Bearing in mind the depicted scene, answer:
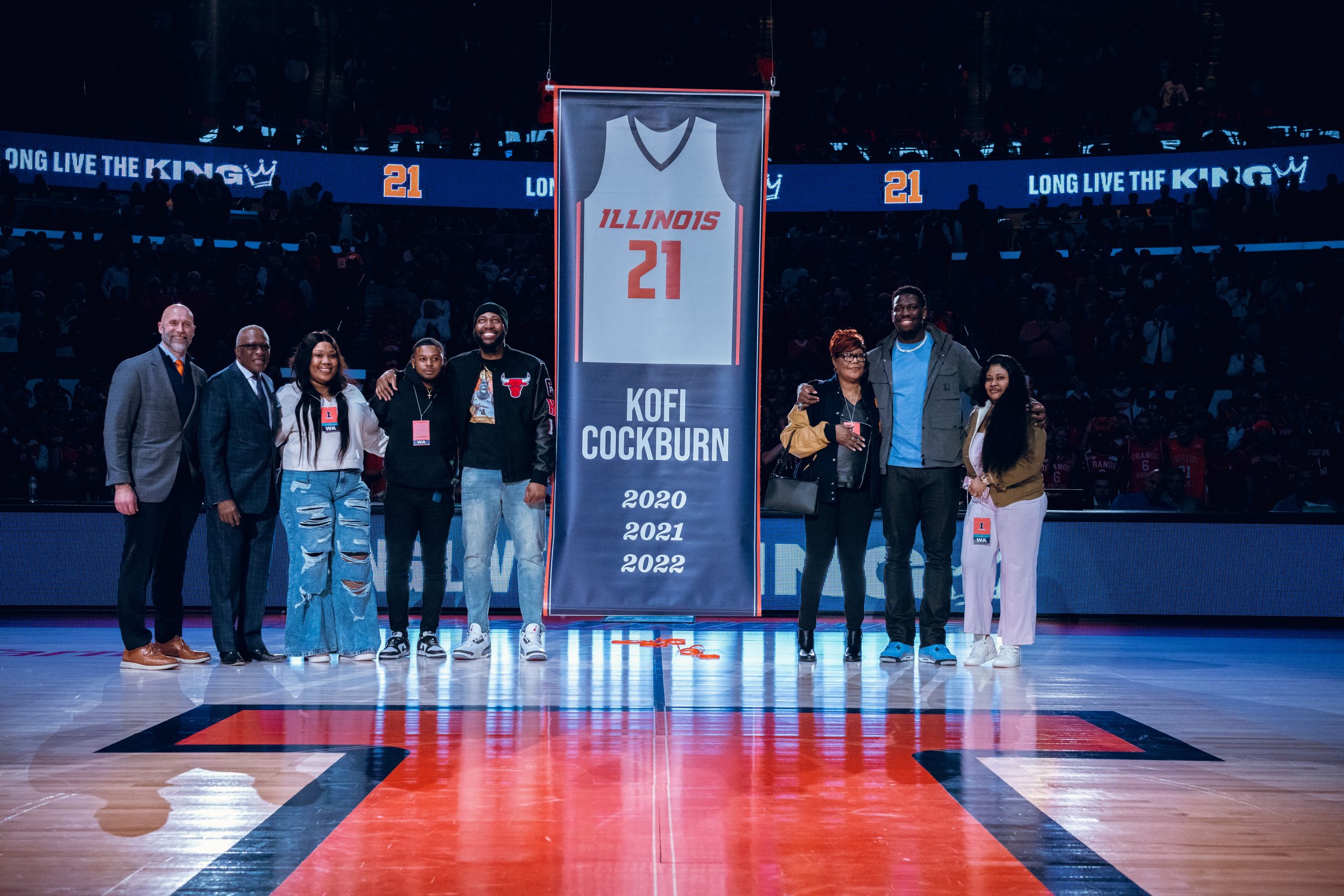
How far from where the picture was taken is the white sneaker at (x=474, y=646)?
19.2 ft

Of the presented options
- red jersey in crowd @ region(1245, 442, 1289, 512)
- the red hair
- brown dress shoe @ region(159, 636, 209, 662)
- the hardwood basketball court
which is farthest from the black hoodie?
red jersey in crowd @ region(1245, 442, 1289, 512)

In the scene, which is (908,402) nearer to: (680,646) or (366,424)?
(680,646)

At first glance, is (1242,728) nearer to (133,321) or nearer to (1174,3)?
(133,321)

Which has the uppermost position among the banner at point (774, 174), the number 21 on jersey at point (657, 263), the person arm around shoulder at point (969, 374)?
the banner at point (774, 174)

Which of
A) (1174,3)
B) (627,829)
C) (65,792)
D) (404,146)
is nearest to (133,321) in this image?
(404,146)

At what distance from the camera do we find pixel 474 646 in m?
5.91

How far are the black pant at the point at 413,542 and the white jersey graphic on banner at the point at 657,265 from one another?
1239 millimetres

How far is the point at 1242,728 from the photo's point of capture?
444 cm

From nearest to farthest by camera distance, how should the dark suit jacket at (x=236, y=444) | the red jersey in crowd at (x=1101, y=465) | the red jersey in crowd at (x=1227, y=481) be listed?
the dark suit jacket at (x=236, y=444)
the red jersey in crowd at (x=1227, y=481)
the red jersey in crowd at (x=1101, y=465)

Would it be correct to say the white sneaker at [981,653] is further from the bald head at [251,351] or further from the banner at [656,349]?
the bald head at [251,351]

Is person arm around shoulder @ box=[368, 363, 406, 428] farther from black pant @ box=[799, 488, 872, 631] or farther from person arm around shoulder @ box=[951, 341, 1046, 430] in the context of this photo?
person arm around shoulder @ box=[951, 341, 1046, 430]

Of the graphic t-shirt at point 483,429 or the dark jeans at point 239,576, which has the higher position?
the graphic t-shirt at point 483,429

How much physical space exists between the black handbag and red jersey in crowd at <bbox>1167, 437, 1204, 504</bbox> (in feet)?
19.4

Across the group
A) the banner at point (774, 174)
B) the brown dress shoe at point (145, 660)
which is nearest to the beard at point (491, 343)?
the brown dress shoe at point (145, 660)
